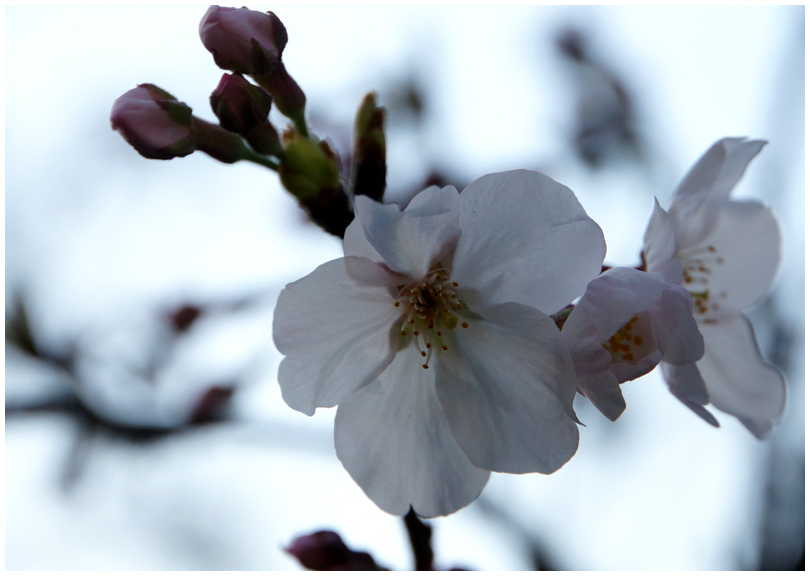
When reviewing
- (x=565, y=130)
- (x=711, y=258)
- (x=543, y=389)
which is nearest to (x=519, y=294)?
(x=543, y=389)

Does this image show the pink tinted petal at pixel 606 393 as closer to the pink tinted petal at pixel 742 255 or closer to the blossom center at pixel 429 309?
the blossom center at pixel 429 309

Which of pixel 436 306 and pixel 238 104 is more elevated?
pixel 238 104

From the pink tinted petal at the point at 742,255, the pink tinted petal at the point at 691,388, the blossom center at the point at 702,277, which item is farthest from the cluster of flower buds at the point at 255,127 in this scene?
the pink tinted petal at the point at 742,255

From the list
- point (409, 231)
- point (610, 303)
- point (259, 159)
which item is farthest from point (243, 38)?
point (610, 303)

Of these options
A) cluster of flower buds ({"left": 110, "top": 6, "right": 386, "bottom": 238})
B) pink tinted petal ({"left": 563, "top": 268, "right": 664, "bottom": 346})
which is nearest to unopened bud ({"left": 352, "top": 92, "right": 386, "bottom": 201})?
cluster of flower buds ({"left": 110, "top": 6, "right": 386, "bottom": 238})

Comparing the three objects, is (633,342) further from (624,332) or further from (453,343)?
(453,343)
